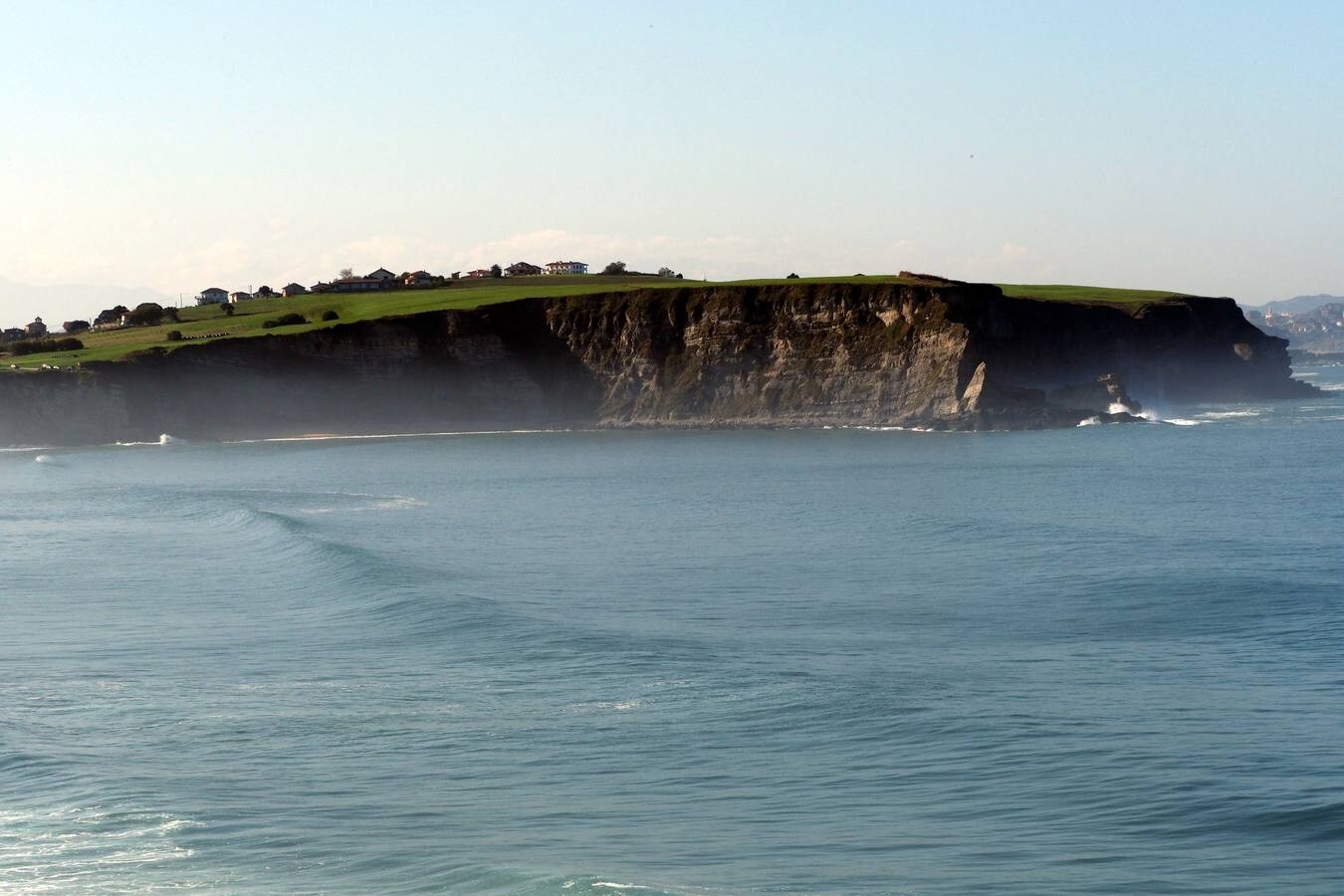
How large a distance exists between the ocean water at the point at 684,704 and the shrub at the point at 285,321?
9033 centimetres

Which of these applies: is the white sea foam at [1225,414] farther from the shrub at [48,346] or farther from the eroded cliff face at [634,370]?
the shrub at [48,346]

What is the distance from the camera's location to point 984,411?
114 m

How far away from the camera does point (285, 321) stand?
148 m

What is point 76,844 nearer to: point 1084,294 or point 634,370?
point 634,370

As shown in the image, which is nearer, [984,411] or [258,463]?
[258,463]

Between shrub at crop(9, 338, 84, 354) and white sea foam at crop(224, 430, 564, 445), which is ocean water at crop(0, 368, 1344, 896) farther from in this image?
shrub at crop(9, 338, 84, 354)

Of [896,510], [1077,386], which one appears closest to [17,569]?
[896,510]

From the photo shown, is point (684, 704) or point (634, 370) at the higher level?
point (634, 370)

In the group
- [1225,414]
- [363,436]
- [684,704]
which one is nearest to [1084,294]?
[1225,414]

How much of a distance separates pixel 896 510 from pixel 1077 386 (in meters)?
75.4

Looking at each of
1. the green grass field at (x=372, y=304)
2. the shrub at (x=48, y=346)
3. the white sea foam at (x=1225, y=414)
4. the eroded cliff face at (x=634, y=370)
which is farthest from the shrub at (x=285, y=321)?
the white sea foam at (x=1225, y=414)

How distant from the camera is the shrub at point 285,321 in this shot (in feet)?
481

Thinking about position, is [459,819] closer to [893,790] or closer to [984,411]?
[893,790]

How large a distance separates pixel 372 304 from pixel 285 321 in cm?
1026
